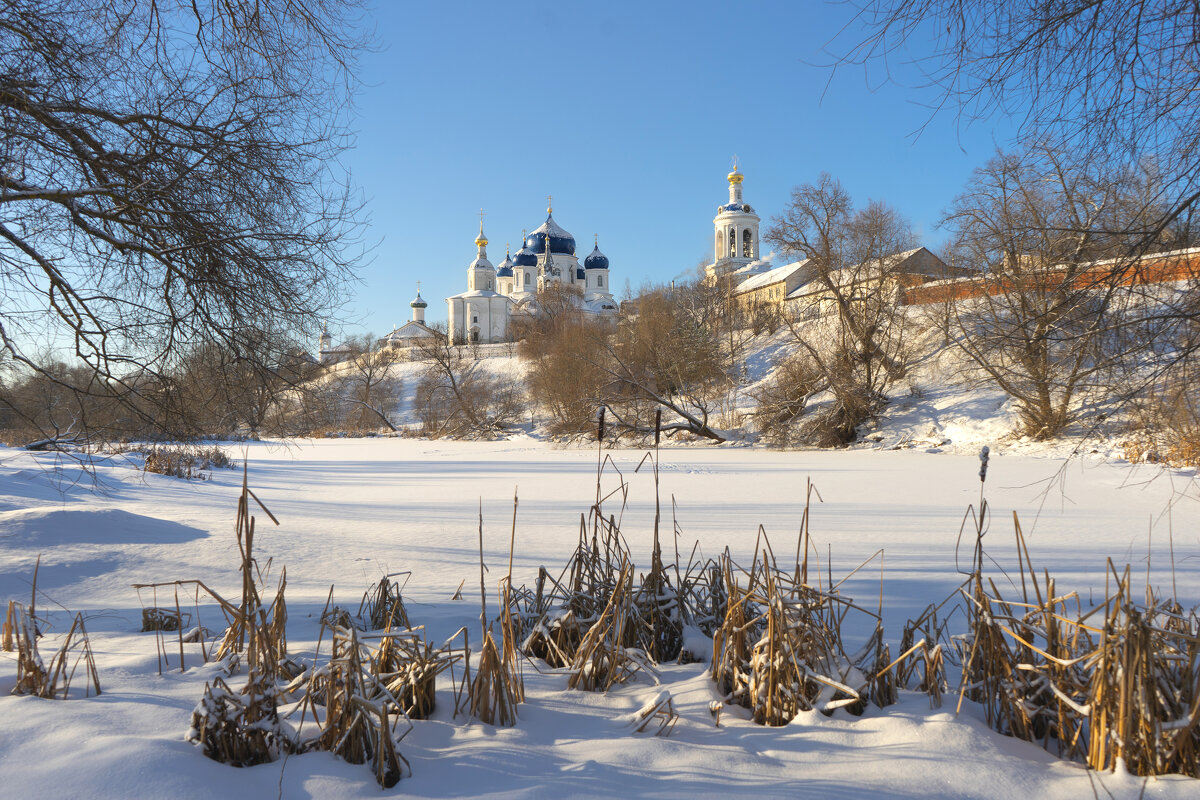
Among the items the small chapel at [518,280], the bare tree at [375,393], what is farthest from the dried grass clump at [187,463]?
the small chapel at [518,280]

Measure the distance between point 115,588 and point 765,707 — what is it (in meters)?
3.72

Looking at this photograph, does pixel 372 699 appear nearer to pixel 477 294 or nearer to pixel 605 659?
pixel 605 659

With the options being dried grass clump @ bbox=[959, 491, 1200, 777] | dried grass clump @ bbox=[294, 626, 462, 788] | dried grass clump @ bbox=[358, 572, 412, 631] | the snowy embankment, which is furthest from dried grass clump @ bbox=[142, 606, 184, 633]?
dried grass clump @ bbox=[959, 491, 1200, 777]

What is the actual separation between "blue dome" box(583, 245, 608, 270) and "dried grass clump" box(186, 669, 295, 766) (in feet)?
235

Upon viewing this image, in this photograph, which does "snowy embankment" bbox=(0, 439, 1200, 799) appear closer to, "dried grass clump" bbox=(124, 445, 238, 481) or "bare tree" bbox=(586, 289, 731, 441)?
"dried grass clump" bbox=(124, 445, 238, 481)

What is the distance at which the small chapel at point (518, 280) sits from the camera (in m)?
67.1

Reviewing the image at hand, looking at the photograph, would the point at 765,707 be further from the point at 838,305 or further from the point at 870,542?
the point at 838,305

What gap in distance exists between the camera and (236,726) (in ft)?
6.32

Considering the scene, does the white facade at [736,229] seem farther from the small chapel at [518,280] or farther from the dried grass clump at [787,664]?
the dried grass clump at [787,664]

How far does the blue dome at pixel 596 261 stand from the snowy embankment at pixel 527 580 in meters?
62.8

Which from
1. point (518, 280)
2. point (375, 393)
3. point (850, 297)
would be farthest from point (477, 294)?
point (850, 297)

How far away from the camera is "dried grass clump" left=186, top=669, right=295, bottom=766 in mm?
1918

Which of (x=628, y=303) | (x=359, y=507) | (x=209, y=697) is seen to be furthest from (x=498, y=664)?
(x=628, y=303)

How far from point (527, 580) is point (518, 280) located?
6683cm
